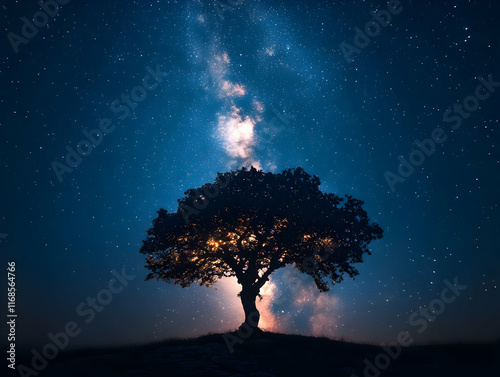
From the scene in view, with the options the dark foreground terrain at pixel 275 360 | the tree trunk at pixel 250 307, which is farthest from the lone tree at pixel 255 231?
the dark foreground terrain at pixel 275 360

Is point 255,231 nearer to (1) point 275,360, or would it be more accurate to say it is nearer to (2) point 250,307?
(2) point 250,307

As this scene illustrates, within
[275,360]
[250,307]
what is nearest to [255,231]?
[250,307]

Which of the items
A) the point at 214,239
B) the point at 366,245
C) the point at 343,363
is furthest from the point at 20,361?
the point at 366,245

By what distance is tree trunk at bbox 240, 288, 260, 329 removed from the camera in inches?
957

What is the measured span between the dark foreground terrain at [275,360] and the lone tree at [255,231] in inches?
205

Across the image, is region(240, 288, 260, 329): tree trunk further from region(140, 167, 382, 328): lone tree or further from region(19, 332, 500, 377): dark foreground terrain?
region(19, 332, 500, 377): dark foreground terrain

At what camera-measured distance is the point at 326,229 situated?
24.9m

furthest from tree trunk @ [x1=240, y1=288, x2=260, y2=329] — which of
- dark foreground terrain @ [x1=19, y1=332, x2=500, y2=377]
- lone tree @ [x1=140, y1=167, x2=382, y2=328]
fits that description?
dark foreground terrain @ [x1=19, y1=332, x2=500, y2=377]

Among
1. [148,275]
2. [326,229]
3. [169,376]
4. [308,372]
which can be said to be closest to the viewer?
[169,376]

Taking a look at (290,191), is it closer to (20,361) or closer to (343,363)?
(343,363)

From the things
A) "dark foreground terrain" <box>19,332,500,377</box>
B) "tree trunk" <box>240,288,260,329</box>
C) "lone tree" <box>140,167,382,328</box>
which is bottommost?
"dark foreground terrain" <box>19,332,500,377</box>

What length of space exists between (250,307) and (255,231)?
243 inches

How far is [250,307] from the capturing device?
25.2 m

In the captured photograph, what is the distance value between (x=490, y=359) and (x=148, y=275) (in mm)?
23403
